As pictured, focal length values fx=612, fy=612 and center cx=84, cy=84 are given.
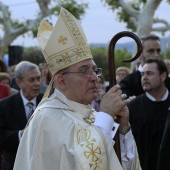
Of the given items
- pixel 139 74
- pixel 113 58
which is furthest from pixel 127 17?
pixel 113 58

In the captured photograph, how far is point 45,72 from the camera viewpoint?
427 inches

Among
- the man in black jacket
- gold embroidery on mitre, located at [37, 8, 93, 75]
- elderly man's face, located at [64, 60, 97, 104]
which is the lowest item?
the man in black jacket

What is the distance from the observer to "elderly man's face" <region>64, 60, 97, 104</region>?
163 inches

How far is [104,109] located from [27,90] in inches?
113

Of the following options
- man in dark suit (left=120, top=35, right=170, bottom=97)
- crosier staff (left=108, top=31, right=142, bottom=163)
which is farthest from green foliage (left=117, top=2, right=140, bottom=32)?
crosier staff (left=108, top=31, right=142, bottom=163)

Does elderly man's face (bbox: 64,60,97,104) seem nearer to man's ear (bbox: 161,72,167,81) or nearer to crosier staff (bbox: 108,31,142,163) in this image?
crosier staff (bbox: 108,31,142,163)

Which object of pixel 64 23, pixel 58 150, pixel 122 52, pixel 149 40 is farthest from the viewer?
pixel 122 52

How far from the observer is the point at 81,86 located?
416 cm

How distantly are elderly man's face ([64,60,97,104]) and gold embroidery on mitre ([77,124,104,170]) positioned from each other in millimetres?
257

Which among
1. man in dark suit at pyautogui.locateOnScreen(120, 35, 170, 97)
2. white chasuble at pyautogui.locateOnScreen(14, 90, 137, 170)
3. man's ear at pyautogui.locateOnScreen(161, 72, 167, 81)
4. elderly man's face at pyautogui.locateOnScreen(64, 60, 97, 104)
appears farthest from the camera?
man in dark suit at pyautogui.locateOnScreen(120, 35, 170, 97)

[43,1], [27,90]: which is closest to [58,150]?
[27,90]

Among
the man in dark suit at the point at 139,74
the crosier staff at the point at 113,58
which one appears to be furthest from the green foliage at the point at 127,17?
the crosier staff at the point at 113,58

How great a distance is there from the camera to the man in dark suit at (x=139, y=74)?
762 cm

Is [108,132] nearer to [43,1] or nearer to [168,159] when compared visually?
[168,159]
